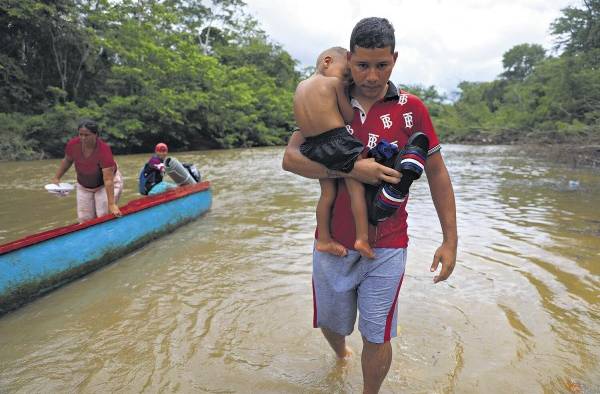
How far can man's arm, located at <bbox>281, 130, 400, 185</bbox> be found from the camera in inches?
77.7

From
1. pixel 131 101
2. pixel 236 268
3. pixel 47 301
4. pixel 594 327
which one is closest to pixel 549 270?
pixel 594 327

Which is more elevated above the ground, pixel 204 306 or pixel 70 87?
pixel 70 87

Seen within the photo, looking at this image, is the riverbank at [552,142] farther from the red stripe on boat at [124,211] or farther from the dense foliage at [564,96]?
the red stripe on boat at [124,211]

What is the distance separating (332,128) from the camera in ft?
6.54

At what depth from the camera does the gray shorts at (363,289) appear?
214 cm

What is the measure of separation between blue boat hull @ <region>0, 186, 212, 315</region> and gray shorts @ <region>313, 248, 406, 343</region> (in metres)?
2.97

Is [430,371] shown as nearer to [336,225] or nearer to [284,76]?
[336,225]

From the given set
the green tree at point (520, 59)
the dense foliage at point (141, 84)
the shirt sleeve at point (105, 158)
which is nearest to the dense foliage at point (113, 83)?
the dense foliage at point (141, 84)

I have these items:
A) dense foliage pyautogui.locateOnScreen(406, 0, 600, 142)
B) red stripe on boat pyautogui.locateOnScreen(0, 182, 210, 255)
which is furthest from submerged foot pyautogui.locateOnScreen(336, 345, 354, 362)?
dense foliage pyautogui.locateOnScreen(406, 0, 600, 142)

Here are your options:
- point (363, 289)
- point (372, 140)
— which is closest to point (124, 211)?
point (363, 289)

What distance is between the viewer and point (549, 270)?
188 inches

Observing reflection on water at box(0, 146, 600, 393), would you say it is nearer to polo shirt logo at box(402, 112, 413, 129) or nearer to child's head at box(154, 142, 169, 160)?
child's head at box(154, 142, 169, 160)

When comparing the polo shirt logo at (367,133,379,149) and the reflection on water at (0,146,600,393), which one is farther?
the reflection on water at (0,146,600,393)

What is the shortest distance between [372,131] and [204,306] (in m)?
2.65
